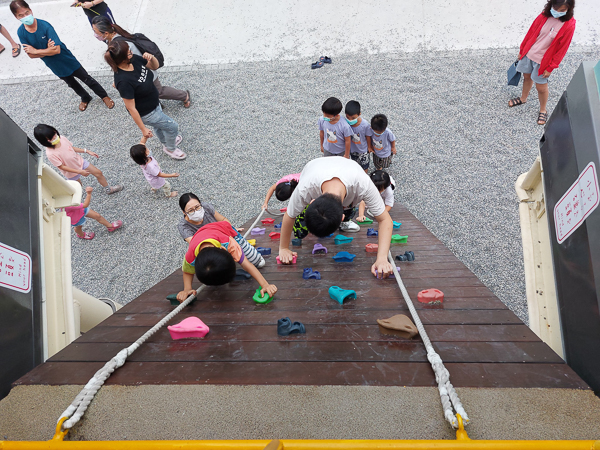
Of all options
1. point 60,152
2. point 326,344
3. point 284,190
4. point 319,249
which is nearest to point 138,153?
point 60,152

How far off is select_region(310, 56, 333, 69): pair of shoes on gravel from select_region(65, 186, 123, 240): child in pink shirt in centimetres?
493

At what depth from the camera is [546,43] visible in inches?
197

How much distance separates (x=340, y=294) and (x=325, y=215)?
0.60m

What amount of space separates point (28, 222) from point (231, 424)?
204 cm

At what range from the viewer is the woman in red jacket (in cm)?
470

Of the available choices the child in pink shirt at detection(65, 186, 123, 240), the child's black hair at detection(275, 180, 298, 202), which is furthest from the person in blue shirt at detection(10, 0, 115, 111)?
the child's black hair at detection(275, 180, 298, 202)

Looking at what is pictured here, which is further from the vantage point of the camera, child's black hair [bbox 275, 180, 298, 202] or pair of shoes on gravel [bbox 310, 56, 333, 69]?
pair of shoes on gravel [bbox 310, 56, 333, 69]

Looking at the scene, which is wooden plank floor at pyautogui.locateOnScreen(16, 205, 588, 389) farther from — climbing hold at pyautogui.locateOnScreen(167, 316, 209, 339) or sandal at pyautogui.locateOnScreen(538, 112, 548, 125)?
sandal at pyautogui.locateOnScreen(538, 112, 548, 125)

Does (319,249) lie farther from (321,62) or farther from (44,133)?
(321,62)

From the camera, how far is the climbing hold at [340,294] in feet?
8.05

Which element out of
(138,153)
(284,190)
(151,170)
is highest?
(138,153)

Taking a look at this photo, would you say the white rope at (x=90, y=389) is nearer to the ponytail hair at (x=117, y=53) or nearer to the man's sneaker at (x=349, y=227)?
the man's sneaker at (x=349, y=227)

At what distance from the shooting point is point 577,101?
6.65ft

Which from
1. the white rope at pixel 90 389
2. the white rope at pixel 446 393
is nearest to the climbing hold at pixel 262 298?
the white rope at pixel 90 389
